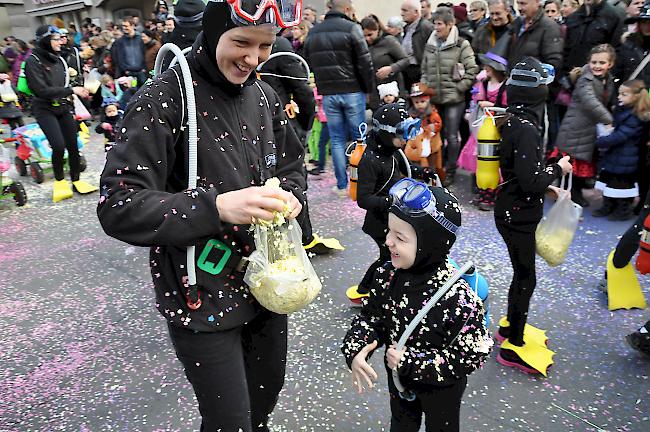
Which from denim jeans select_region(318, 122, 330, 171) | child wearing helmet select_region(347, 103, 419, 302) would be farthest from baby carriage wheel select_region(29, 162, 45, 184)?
child wearing helmet select_region(347, 103, 419, 302)

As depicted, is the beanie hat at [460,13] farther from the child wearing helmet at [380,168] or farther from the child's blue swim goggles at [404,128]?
the child's blue swim goggles at [404,128]

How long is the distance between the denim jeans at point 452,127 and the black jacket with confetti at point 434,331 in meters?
4.41

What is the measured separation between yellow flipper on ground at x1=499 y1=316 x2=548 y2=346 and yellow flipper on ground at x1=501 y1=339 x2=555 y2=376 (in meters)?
0.04

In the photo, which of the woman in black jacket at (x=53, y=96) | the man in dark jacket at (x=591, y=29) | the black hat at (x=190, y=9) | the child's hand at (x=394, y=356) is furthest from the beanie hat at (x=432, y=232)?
the woman in black jacket at (x=53, y=96)

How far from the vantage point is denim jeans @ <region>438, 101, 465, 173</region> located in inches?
237

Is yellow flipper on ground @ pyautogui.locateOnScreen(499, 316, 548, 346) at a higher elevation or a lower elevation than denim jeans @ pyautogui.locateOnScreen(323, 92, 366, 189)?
lower

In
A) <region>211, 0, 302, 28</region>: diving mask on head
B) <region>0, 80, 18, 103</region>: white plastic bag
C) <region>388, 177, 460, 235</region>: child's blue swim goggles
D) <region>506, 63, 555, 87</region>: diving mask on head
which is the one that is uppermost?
<region>211, 0, 302, 28</region>: diving mask on head

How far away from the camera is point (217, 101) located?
1.59 meters

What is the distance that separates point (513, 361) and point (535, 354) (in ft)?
0.44

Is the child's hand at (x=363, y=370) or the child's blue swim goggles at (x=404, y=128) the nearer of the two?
the child's hand at (x=363, y=370)

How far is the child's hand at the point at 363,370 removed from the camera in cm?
171

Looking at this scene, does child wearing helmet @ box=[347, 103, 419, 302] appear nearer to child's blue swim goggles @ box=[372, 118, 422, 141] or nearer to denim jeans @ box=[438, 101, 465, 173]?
child's blue swim goggles @ box=[372, 118, 422, 141]

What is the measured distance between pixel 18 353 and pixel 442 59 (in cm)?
505

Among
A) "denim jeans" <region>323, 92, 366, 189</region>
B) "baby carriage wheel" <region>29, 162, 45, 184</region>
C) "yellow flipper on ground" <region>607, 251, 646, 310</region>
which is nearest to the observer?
"yellow flipper on ground" <region>607, 251, 646, 310</region>
